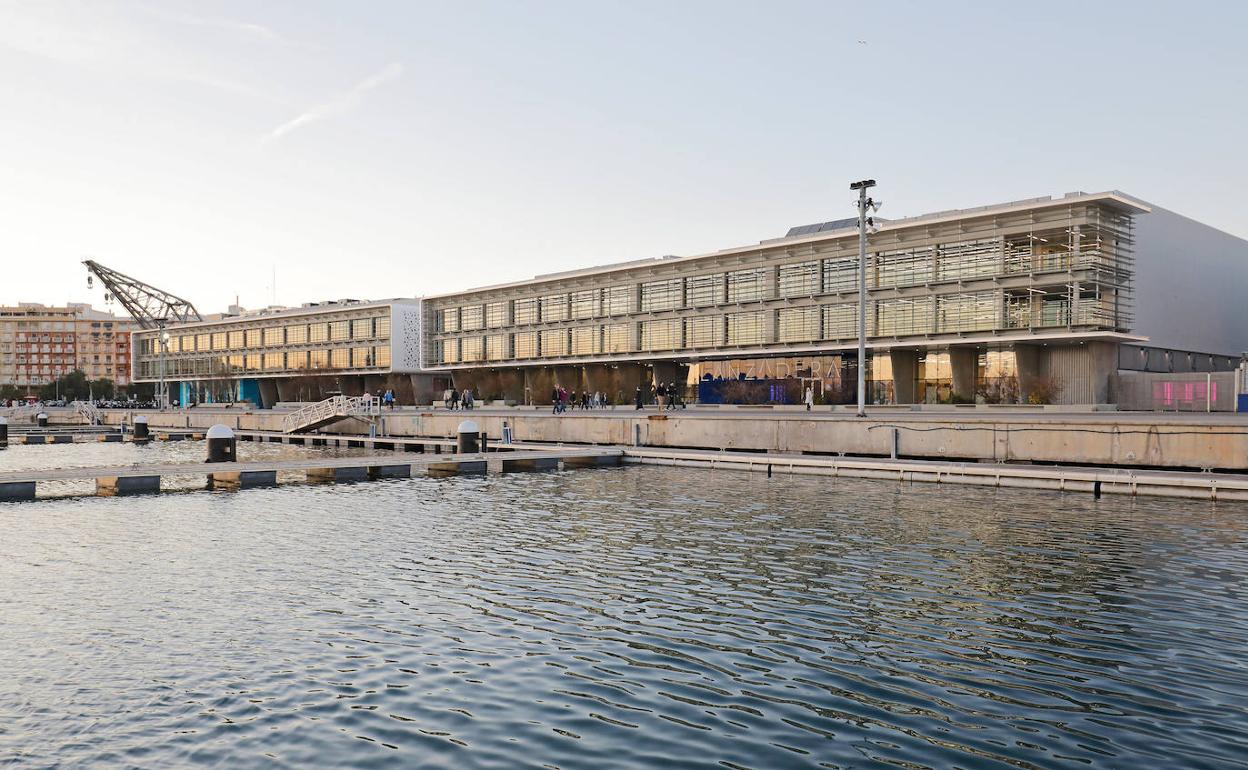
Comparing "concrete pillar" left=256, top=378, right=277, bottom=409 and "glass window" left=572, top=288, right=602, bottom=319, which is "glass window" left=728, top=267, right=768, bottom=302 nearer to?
"glass window" left=572, top=288, right=602, bottom=319

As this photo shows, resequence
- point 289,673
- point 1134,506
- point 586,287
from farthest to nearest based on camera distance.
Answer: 1. point 586,287
2. point 1134,506
3. point 289,673

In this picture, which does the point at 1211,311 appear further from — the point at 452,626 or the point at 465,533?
the point at 452,626

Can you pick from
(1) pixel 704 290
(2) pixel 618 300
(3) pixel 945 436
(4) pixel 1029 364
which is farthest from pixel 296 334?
(3) pixel 945 436

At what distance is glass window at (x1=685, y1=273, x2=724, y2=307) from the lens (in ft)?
269

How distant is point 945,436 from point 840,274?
1560 inches

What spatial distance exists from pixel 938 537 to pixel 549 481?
17.5 meters

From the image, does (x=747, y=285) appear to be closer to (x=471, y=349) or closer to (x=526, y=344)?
(x=526, y=344)

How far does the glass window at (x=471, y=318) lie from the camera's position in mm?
106875

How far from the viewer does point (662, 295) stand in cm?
8719

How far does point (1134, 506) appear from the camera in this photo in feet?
80.6

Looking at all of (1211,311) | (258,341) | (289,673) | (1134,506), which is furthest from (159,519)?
(258,341)

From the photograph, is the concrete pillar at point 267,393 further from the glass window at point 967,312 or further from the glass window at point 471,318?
the glass window at point 967,312

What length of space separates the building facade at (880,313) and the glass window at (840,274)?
0.11m

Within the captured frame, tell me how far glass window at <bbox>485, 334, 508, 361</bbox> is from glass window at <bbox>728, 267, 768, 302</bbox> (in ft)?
104
